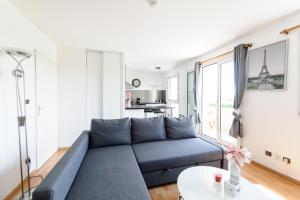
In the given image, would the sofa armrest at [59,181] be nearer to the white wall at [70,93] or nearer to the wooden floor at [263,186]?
the wooden floor at [263,186]

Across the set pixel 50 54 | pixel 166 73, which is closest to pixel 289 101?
pixel 50 54

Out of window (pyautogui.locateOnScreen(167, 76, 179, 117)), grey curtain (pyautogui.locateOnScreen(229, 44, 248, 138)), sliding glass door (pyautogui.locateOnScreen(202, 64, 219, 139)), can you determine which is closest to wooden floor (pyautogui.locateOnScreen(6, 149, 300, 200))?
grey curtain (pyautogui.locateOnScreen(229, 44, 248, 138))

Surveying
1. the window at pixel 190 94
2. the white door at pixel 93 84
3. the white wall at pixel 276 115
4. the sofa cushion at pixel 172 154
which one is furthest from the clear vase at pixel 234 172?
the window at pixel 190 94

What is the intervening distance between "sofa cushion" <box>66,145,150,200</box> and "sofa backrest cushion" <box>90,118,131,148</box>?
284 mm

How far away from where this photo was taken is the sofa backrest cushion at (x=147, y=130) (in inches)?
102

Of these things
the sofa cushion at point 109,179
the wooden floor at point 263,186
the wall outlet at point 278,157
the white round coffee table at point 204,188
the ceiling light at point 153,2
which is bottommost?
the wooden floor at point 263,186

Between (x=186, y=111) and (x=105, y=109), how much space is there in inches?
121

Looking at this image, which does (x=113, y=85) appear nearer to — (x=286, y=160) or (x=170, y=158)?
(x=170, y=158)

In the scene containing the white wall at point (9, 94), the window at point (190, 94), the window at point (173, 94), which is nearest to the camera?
the white wall at point (9, 94)

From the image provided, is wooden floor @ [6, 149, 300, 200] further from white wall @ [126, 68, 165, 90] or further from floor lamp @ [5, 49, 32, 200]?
white wall @ [126, 68, 165, 90]

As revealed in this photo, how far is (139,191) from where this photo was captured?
51.9 inches

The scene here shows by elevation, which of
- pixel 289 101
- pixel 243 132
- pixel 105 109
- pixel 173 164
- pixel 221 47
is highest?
pixel 221 47

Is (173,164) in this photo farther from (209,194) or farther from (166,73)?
(166,73)

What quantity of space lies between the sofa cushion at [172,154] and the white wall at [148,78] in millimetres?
5407
